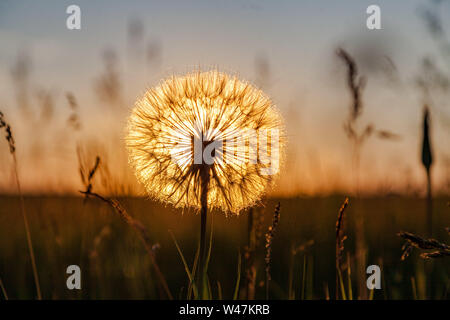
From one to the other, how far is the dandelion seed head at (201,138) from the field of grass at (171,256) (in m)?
0.16

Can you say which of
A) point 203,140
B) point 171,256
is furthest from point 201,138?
point 171,256

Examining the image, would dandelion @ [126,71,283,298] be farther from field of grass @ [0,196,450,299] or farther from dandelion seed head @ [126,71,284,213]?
field of grass @ [0,196,450,299]

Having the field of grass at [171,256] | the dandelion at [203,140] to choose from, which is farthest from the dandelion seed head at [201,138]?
the field of grass at [171,256]

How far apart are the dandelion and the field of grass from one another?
16 centimetres

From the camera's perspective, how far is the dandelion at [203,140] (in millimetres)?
2709

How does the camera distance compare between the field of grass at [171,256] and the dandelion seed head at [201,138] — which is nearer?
the dandelion seed head at [201,138]

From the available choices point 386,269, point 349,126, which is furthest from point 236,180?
point 386,269

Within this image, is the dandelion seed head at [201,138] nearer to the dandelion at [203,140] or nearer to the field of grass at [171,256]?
the dandelion at [203,140]

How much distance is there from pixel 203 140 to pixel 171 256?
2480mm

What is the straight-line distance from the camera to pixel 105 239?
3.67 metres

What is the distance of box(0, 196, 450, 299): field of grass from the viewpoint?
2955 millimetres

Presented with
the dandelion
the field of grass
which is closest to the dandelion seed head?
the dandelion

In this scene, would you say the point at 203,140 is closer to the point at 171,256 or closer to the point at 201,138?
the point at 201,138
